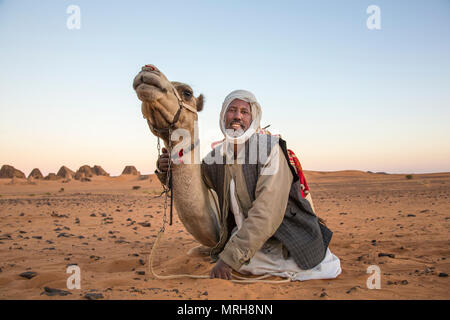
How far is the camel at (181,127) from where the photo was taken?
338cm

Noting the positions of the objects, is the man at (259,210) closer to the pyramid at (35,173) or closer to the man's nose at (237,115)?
the man's nose at (237,115)

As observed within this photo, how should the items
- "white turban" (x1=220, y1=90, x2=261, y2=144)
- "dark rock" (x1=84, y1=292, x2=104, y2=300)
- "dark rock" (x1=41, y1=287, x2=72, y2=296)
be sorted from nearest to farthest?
"dark rock" (x1=84, y1=292, x2=104, y2=300) → "dark rock" (x1=41, y1=287, x2=72, y2=296) → "white turban" (x1=220, y1=90, x2=261, y2=144)

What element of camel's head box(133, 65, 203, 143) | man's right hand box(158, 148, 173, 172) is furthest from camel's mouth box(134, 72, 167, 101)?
man's right hand box(158, 148, 173, 172)

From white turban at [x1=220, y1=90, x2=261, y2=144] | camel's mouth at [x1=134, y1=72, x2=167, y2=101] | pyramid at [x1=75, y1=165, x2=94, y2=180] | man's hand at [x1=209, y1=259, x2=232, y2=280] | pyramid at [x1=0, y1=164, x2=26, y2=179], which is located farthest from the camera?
pyramid at [x1=75, y1=165, x2=94, y2=180]

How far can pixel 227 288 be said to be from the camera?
3.19m

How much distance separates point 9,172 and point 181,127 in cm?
5548

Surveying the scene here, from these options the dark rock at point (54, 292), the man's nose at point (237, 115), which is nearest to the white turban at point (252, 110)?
the man's nose at point (237, 115)

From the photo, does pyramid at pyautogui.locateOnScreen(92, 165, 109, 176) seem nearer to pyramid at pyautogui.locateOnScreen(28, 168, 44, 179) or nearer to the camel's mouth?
pyramid at pyautogui.locateOnScreen(28, 168, 44, 179)

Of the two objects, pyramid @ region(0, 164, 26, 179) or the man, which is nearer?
the man

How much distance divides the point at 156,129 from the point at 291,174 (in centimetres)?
145

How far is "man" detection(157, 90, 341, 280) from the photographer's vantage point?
3.40 m

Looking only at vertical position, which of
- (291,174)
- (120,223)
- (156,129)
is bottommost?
(120,223)
